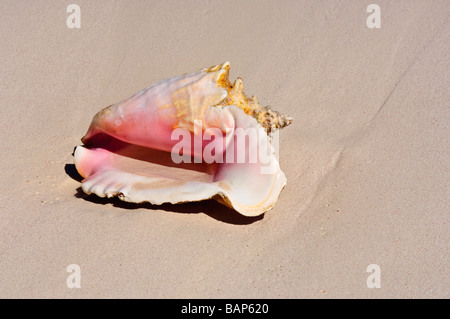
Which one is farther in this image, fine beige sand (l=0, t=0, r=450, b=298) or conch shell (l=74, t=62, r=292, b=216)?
conch shell (l=74, t=62, r=292, b=216)

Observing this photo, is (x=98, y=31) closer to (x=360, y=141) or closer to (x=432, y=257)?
(x=360, y=141)

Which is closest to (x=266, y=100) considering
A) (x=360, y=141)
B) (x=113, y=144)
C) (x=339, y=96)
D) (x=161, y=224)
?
(x=339, y=96)

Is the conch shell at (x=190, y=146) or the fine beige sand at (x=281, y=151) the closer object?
the fine beige sand at (x=281, y=151)

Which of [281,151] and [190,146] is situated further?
[281,151]
